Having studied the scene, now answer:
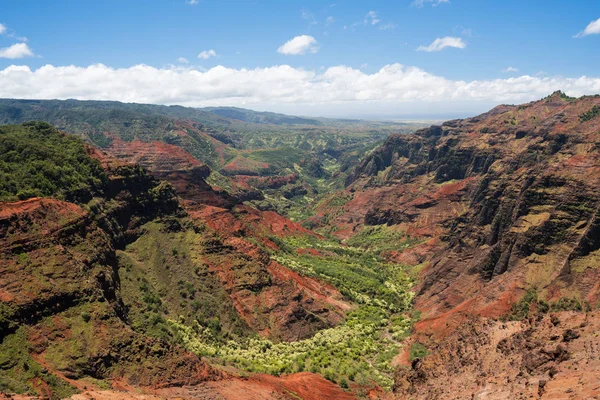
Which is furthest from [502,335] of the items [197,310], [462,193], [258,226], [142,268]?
[462,193]

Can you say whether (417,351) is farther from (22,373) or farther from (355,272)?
(22,373)

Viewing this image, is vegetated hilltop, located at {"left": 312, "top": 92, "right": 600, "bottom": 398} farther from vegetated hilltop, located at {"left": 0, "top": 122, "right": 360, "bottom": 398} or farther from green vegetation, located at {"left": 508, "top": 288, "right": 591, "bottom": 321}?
vegetated hilltop, located at {"left": 0, "top": 122, "right": 360, "bottom": 398}

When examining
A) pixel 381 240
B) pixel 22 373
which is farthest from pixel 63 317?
pixel 381 240

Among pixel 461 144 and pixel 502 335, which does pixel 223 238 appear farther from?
pixel 461 144

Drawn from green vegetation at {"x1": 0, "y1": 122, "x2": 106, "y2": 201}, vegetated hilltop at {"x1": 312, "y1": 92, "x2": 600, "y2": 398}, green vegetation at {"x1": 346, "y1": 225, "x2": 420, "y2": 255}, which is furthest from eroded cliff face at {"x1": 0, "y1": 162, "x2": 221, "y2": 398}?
green vegetation at {"x1": 346, "y1": 225, "x2": 420, "y2": 255}

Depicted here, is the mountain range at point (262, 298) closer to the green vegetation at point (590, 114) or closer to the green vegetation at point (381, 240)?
the green vegetation at point (381, 240)

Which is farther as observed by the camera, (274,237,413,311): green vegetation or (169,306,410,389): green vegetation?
(274,237,413,311): green vegetation
